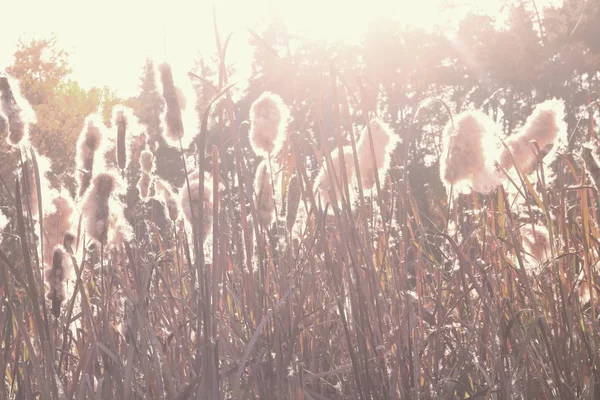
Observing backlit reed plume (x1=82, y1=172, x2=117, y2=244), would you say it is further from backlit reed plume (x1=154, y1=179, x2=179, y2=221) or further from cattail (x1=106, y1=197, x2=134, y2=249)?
backlit reed plume (x1=154, y1=179, x2=179, y2=221)

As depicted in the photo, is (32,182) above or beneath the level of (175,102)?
beneath

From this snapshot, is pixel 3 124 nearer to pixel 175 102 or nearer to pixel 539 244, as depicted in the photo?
pixel 175 102

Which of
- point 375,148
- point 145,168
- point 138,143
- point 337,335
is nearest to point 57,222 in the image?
point 337,335

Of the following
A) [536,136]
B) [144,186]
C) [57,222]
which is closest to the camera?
[57,222]

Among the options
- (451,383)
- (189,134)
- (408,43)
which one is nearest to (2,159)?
(189,134)

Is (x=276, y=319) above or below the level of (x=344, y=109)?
below

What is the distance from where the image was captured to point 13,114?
1901 mm

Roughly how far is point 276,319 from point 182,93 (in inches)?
31.9

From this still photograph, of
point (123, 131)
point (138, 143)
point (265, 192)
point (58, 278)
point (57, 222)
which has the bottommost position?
point (58, 278)

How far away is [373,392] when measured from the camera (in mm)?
1581

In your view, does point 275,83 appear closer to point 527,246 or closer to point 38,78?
→ point 38,78

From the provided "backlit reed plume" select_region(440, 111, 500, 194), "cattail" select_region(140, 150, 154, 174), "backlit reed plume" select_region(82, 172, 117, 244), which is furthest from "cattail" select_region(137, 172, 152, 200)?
"backlit reed plume" select_region(440, 111, 500, 194)

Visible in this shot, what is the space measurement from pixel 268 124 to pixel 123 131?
1.79 ft

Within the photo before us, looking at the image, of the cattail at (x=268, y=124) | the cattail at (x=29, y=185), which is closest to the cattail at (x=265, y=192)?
the cattail at (x=268, y=124)
